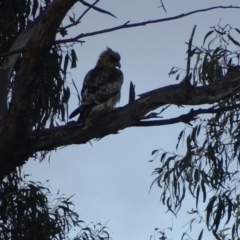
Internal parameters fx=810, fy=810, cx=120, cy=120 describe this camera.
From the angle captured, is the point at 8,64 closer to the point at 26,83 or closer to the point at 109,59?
the point at 26,83

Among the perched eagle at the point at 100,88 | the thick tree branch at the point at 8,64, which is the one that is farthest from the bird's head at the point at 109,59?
the thick tree branch at the point at 8,64

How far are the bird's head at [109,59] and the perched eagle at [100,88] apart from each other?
0.07 meters

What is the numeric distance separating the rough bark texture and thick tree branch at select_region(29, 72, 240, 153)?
11 centimetres

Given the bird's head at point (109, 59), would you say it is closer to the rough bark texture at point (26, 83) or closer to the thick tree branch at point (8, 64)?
the thick tree branch at point (8, 64)

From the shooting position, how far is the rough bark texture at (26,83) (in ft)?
9.78

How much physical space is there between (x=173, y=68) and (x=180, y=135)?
448 millimetres

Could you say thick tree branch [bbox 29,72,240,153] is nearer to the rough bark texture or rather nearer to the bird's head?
the rough bark texture

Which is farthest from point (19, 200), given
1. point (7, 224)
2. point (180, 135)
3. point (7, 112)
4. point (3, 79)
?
point (7, 112)

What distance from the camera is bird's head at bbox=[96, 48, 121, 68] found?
5403 millimetres

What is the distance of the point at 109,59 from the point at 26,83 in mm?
2504

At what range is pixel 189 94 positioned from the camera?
3377mm

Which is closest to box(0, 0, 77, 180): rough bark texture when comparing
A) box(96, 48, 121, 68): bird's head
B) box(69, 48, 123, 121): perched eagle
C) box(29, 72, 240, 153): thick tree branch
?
box(29, 72, 240, 153): thick tree branch

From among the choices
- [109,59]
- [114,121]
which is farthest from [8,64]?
[109,59]

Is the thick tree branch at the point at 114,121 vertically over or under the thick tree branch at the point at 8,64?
under
